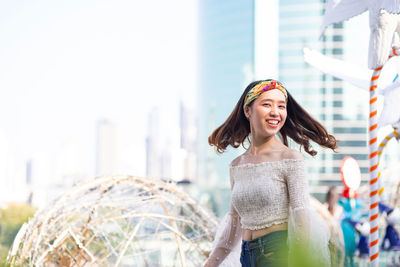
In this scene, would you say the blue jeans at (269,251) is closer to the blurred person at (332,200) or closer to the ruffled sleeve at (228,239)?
the ruffled sleeve at (228,239)

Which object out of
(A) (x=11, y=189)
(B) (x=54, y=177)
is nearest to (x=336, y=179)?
(A) (x=11, y=189)

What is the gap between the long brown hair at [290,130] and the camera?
8.63 ft

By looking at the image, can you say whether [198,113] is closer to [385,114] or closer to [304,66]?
[304,66]

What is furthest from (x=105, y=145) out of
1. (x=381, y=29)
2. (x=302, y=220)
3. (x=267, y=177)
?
(x=302, y=220)

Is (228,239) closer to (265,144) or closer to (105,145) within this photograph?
(265,144)

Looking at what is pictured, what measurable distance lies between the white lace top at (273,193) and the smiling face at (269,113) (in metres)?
0.14

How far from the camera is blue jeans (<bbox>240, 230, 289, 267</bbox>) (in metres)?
2.33

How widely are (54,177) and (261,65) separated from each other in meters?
45.3

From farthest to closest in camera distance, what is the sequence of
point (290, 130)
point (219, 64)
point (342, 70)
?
point (219, 64) → point (342, 70) → point (290, 130)

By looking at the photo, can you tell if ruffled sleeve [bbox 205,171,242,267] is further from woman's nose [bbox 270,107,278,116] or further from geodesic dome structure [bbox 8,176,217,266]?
geodesic dome structure [bbox 8,176,217,266]

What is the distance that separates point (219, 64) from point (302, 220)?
3193 inches

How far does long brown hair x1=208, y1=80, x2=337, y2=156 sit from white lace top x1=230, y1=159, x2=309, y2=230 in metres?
0.27

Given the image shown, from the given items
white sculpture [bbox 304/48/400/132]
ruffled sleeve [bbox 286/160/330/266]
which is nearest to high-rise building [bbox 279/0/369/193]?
white sculpture [bbox 304/48/400/132]

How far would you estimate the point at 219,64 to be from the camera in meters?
82.8
